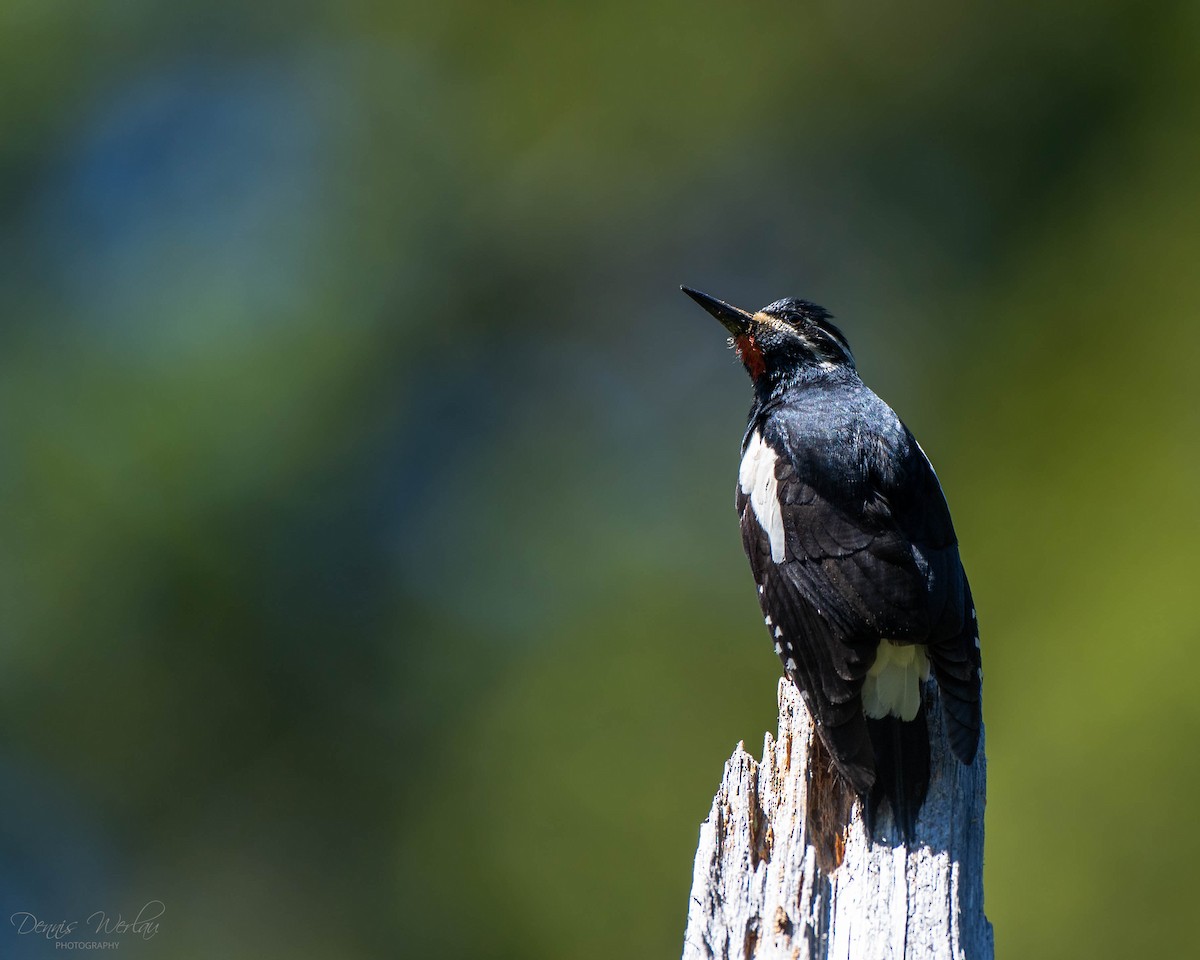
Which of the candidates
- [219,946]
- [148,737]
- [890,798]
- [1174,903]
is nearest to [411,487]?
[148,737]

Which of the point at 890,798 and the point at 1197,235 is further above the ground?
the point at 1197,235

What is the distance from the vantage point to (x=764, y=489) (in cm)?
463

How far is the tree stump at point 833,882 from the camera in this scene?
124 inches

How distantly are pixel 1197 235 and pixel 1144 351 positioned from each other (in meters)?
1.40

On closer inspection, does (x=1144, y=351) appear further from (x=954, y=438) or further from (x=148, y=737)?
(x=148, y=737)

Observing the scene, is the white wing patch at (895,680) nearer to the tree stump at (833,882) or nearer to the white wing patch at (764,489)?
the tree stump at (833,882)

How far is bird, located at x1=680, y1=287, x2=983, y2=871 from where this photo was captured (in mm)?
3613

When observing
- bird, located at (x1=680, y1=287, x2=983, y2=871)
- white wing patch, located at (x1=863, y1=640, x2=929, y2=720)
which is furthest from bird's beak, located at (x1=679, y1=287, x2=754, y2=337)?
white wing patch, located at (x1=863, y1=640, x2=929, y2=720)

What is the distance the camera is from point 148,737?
35.7 feet

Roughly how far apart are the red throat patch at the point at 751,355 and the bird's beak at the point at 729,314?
4cm

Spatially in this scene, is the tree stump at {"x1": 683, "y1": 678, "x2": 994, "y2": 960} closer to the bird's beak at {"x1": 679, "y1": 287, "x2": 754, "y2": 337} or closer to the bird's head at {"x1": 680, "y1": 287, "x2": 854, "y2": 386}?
the bird's head at {"x1": 680, "y1": 287, "x2": 854, "y2": 386}

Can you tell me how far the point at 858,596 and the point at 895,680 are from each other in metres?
0.28
